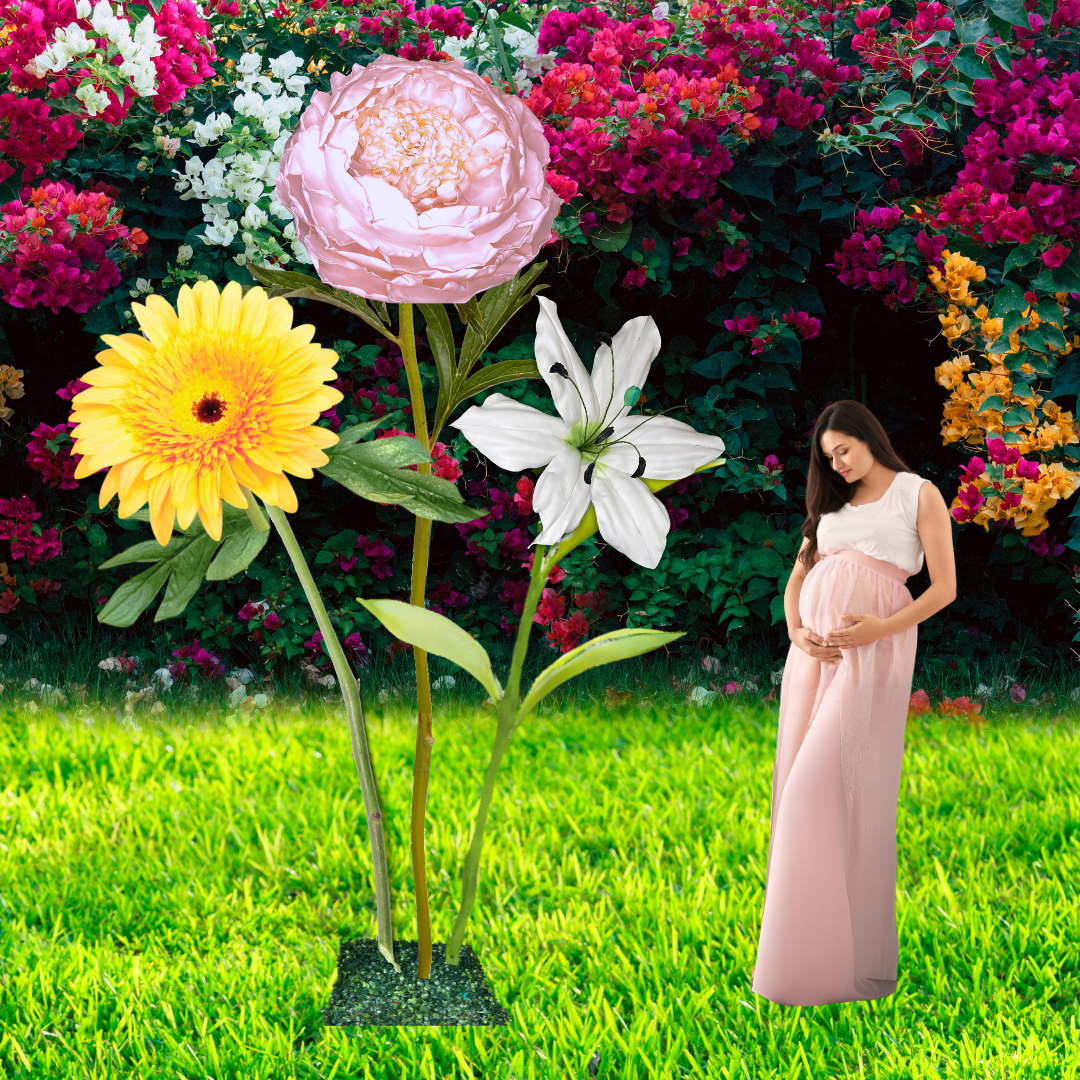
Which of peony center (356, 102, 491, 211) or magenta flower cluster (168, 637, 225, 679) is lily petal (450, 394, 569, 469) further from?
magenta flower cluster (168, 637, 225, 679)

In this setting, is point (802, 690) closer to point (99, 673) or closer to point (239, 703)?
point (239, 703)

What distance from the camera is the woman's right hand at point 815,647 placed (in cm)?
178

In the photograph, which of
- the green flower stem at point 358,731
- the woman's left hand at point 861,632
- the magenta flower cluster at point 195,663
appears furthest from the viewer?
the magenta flower cluster at point 195,663

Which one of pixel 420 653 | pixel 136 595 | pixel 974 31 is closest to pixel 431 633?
pixel 420 653

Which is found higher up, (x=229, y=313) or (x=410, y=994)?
(x=229, y=313)

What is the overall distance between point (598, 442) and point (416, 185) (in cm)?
35

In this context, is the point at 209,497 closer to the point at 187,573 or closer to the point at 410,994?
the point at 187,573

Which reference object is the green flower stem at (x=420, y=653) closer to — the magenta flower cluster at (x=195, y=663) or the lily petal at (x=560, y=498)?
the lily petal at (x=560, y=498)

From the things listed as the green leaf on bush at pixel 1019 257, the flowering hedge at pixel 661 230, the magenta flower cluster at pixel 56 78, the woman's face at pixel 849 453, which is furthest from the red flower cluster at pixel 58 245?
the green leaf on bush at pixel 1019 257

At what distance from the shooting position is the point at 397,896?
2309 mm

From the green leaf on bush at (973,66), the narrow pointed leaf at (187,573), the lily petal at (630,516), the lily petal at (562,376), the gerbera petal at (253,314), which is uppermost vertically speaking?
the green leaf on bush at (973,66)

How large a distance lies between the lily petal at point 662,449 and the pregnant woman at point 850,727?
0.64 meters

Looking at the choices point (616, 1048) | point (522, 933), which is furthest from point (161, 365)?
point (522, 933)

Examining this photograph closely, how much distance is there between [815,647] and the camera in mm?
1793
